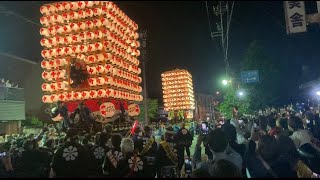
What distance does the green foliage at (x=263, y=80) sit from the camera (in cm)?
4047

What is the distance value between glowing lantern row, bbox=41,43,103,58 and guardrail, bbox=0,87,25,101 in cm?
386

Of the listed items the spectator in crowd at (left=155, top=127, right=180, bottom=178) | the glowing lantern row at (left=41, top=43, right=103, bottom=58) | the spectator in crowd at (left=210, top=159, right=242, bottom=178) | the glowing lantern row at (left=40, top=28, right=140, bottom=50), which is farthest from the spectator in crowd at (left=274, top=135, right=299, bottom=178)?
the glowing lantern row at (left=40, top=28, right=140, bottom=50)

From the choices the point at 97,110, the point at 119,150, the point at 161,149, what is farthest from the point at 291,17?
A: the point at 97,110

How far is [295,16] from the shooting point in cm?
1152

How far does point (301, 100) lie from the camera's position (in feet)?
126

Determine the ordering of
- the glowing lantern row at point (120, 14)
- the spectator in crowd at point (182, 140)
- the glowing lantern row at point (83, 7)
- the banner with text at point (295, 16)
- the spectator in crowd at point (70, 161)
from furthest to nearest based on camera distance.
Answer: the glowing lantern row at point (120, 14)
the glowing lantern row at point (83, 7)
the banner with text at point (295, 16)
the spectator in crowd at point (182, 140)
the spectator in crowd at point (70, 161)

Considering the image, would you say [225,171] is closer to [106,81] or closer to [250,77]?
[106,81]

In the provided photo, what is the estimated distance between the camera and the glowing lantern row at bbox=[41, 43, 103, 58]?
24828 mm

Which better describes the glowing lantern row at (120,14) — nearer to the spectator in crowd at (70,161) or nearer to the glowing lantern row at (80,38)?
the glowing lantern row at (80,38)

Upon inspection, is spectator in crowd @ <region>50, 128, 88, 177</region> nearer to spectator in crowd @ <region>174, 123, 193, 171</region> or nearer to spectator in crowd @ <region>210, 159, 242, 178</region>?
spectator in crowd @ <region>210, 159, 242, 178</region>

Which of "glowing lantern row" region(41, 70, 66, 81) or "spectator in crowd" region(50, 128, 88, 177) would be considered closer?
"spectator in crowd" region(50, 128, 88, 177)

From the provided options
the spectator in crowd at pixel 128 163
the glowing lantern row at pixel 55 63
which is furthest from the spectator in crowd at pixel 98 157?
the glowing lantern row at pixel 55 63

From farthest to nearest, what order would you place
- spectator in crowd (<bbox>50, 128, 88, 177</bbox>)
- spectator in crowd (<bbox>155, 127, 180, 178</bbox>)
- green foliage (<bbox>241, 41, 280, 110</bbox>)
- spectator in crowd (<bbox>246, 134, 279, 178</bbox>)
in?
green foliage (<bbox>241, 41, 280, 110</bbox>)
spectator in crowd (<bbox>155, 127, 180, 178</bbox>)
spectator in crowd (<bbox>50, 128, 88, 177</bbox>)
spectator in crowd (<bbox>246, 134, 279, 178</bbox>)

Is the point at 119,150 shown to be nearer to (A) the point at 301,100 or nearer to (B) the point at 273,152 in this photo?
(B) the point at 273,152
